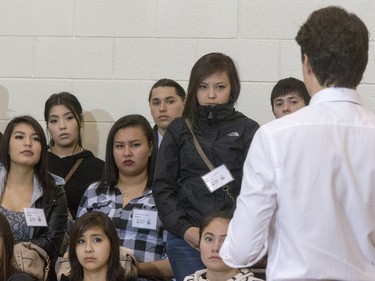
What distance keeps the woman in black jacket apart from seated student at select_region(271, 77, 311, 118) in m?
0.50

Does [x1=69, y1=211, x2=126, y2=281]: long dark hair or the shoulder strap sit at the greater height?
the shoulder strap

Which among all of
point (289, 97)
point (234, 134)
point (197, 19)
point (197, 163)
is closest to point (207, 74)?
point (234, 134)

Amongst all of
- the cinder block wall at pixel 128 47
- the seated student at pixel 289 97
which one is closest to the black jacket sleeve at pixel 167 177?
the seated student at pixel 289 97

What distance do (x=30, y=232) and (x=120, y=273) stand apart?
0.51 m

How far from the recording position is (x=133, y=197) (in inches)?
146

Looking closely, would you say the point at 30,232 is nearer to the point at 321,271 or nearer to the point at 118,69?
the point at 118,69

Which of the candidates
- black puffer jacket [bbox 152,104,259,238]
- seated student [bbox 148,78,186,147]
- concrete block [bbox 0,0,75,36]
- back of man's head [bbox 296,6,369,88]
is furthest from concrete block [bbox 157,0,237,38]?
back of man's head [bbox 296,6,369,88]

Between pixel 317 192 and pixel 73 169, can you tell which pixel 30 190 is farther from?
pixel 317 192

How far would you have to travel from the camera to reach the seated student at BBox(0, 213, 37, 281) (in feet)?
10.6

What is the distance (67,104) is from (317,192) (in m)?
2.76

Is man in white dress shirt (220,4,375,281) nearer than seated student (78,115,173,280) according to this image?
Yes

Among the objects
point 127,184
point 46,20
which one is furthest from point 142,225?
point 46,20

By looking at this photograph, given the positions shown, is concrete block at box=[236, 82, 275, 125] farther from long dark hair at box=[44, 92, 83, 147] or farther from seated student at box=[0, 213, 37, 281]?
seated student at box=[0, 213, 37, 281]

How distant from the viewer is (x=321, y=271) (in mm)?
1645
